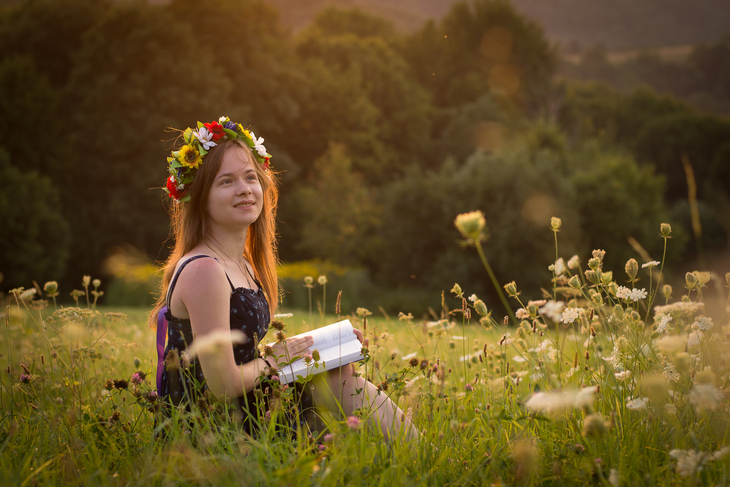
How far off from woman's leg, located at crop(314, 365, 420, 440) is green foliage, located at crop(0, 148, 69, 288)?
19.2 meters

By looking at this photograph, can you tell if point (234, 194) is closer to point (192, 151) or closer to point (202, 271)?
point (192, 151)

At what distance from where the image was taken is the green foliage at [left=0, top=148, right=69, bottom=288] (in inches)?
703

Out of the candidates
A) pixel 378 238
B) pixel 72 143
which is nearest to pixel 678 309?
pixel 378 238

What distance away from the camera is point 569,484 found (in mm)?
1788

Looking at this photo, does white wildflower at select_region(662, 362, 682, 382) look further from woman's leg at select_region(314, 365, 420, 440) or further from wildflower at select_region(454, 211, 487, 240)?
wildflower at select_region(454, 211, 487, 240)

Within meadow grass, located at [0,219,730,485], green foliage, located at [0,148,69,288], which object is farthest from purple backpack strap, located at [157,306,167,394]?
green foliage, located at [0,148,69,288]

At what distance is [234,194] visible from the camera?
8.90ft

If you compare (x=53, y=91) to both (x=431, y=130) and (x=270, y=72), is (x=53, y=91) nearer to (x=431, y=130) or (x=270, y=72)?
(x=270, y=72)

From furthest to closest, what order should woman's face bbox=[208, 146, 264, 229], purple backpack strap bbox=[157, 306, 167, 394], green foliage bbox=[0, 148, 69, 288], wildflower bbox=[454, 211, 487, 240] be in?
1. green foliage bbox=[0, 148, 69, 288]
2. woman's face bbox=[208, 146, 264, 229]
3. purple backpack strap bbox=[157, 306, 167, 394]
4. wildflower bbox=[454, 211, 487, 240]

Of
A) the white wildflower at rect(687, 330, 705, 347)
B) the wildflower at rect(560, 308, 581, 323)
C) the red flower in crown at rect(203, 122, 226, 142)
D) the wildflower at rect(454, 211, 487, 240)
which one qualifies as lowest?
the white wildflower at rect(687, 330, 705, 347)

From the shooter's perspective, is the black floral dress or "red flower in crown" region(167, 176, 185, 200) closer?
the black floral dress

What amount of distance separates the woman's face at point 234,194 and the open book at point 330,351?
724 mm

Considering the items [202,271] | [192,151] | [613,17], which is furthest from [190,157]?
[613,17]

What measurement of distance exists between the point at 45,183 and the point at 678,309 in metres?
21.6
